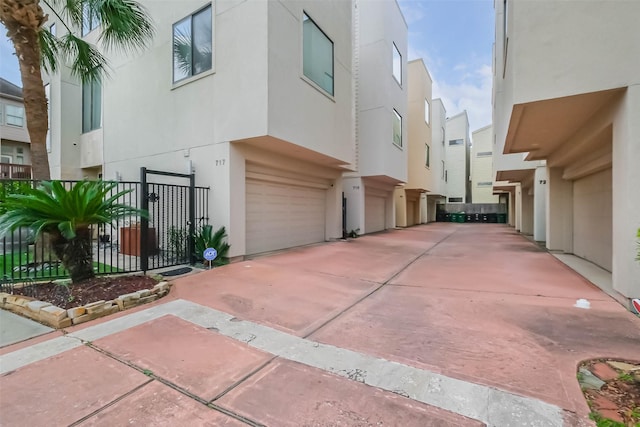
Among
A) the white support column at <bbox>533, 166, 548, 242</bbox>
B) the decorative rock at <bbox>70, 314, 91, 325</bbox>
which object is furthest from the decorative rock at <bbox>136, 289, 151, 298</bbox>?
the white support column at <bbox>533, 166, 548, 242</bbox>

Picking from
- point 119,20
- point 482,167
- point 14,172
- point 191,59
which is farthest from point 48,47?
point 482,167

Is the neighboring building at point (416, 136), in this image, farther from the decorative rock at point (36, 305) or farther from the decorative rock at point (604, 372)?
the decorative rock at point (36, 305)

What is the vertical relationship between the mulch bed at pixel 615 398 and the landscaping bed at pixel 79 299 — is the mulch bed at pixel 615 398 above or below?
below

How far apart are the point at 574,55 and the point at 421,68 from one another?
18946mm

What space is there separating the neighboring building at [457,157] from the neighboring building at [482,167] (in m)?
1.33

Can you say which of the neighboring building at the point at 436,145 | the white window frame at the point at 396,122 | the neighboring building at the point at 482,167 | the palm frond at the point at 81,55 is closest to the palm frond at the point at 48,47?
the palm frond at the point at 81,55

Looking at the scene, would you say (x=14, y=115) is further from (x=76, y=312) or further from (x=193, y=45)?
(x=76, y=312)

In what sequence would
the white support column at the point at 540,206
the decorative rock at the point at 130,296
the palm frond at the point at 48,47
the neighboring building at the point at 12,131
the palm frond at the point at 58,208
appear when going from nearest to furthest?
the palm frond at the point at 58,208, the decorative rock at the point at 130,296, the palm frond at the point at 48,47, the white support column at the point at 540,206, the neighboring building at the point at 12,131

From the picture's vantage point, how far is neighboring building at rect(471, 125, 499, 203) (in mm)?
32094

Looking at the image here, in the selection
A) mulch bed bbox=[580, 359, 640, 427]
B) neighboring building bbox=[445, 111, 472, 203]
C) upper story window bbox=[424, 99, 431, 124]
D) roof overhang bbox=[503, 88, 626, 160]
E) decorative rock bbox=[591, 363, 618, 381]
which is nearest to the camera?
mulch bed bbox=[580, 359, 640, 427]

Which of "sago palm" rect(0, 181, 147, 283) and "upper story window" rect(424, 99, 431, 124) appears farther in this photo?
"upper story window" rect(424, 99, 431, 124)

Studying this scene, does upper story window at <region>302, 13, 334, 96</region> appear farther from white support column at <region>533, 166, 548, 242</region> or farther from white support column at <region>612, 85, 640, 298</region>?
white support column at <region>533, 166, 548, 242</region>

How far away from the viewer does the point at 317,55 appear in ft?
29.6

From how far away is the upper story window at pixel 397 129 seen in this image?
1530 cm
